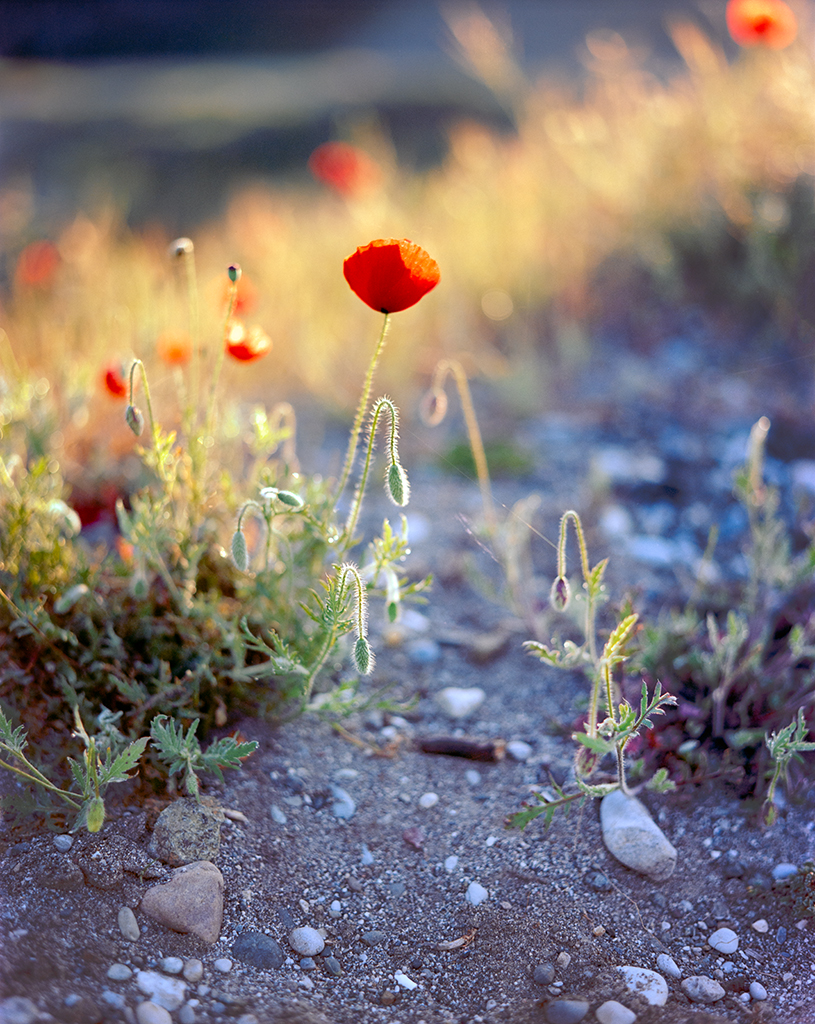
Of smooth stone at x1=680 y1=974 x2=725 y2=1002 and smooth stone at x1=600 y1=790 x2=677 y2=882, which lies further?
smooth stone at x1=600 y1=790 x2=677 y2=882

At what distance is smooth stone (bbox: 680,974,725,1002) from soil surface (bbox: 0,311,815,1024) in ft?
0.05

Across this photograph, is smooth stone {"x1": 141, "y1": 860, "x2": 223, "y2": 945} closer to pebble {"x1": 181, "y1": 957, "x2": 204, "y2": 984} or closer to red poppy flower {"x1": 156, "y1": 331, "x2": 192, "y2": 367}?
pebble {"x1": 181, "y1": 957, "x2": 204, "y2": 984}

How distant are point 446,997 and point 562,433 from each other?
219 centimetres

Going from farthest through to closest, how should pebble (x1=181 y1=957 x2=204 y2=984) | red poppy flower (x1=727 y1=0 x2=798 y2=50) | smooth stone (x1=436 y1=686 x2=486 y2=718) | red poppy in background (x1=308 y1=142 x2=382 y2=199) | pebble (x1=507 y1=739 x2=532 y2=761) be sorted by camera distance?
red poppy in background (x1=308 y1=142 x2=382 y2=199), red poppy flower (x1=727 y1=0 x2=798 y2=50), smooth stone (x1=436 y1=686 x2=486 y2=718), pebble (x1=507 y1=739 x2=532 y2=761), pebble (x1=181 y1=957 x2=204 y2=984)

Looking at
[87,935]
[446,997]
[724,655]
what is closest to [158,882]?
[87,935]

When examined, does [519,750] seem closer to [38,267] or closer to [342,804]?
[342,804]

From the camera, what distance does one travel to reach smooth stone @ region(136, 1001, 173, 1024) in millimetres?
1156

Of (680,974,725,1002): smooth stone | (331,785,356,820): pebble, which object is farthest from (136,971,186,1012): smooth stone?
(680,974,725,1002): smooth stone

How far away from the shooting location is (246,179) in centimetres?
858

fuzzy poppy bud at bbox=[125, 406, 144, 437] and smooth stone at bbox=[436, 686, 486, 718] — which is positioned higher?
fuzzy poppy bud at bbox=[125, 406, 144, 437]

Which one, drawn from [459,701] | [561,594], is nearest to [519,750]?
[459,701]

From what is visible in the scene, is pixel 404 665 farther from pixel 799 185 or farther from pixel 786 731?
pixel 799 185

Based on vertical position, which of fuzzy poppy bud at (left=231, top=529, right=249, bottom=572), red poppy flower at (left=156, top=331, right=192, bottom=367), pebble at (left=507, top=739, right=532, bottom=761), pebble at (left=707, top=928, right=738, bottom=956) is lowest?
pebble at (left=707, top=928, right=738, bottom=956)

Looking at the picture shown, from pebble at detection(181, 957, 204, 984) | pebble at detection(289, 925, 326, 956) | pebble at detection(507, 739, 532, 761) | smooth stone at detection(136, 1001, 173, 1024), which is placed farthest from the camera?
pebble at detection(507, 739, 532, 761)
